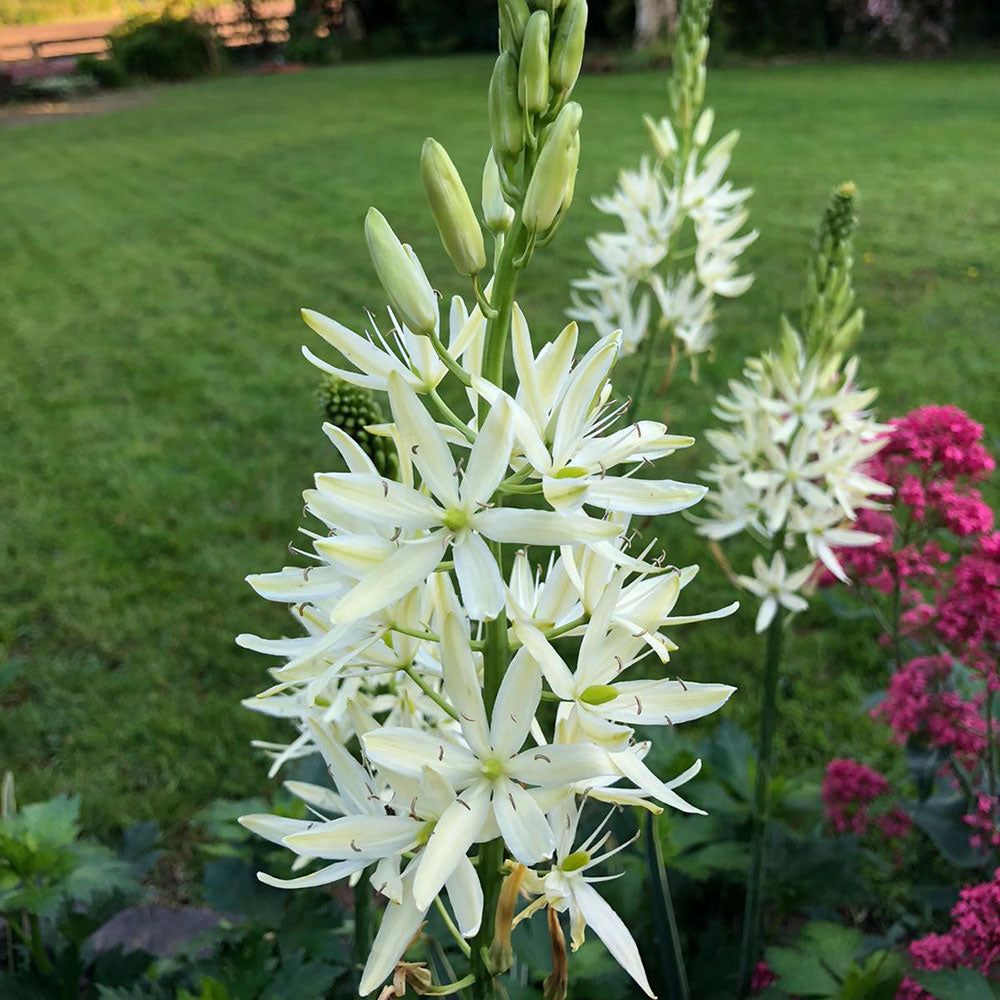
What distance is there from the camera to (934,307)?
273 inches

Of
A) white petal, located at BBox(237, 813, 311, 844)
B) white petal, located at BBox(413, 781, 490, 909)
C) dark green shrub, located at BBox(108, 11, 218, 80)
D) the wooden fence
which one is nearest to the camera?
white petal, located at BBox(413, 781, 490, 909)

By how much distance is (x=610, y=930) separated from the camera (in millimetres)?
1187

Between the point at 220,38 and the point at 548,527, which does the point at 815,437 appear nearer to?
the point at 548,527

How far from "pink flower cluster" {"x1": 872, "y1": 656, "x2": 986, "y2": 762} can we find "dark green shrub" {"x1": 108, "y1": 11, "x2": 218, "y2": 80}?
29.1 metres

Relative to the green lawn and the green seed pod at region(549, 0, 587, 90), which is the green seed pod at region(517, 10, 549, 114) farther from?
the green lawn

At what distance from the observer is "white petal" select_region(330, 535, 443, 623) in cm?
107

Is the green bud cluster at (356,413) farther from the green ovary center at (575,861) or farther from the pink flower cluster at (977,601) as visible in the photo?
the pink flower cluster at (977,601)

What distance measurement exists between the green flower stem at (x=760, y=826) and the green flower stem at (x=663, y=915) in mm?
419

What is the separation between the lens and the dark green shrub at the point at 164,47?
2641cm

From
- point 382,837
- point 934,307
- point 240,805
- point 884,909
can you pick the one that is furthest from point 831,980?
point 934,307

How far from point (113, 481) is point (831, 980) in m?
4.71

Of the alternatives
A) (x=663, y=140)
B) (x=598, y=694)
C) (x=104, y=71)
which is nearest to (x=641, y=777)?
(x=598, y=694)

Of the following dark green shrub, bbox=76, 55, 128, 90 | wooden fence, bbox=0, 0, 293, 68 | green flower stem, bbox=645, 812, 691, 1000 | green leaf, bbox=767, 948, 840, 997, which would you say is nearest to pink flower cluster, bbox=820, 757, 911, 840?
green leaf, bbox=767, 948, 840, 997

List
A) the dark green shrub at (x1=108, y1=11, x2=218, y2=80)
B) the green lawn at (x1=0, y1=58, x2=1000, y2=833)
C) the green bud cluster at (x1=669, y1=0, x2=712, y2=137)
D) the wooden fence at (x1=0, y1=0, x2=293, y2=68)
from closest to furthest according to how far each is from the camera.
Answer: the green bud cluster at (x1=669, y1=0, x2=712, y2=137) < the green lawn at (x1=0, y1=58, x2=1000, y2=833) < the dark green shrub at (x1=108, y1=11, x2=218, y2=80) < the wooden fence at (x1=0, y1=0, x2=293, y2=68)
